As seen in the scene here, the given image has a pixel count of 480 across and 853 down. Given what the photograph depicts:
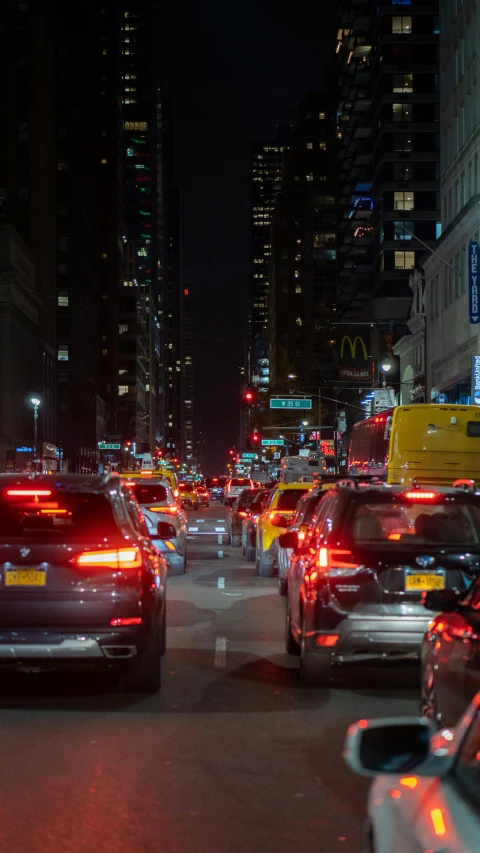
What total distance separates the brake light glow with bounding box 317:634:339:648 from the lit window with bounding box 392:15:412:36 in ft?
262

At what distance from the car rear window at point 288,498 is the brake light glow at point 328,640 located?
11.9m

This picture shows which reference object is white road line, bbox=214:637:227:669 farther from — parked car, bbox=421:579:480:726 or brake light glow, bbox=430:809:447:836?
brake light glow, bbox=430:809:447:836

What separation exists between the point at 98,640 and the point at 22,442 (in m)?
84.8

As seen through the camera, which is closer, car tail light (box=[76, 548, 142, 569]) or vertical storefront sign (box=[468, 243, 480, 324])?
car tail light (box=[76, 548, 142, 569])

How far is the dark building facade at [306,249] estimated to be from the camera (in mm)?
165375

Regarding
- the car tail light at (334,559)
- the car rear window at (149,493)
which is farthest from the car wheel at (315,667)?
the car rear window at (149,493)

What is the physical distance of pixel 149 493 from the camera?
21.7 m

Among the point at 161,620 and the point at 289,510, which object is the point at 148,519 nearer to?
the point at 289,510

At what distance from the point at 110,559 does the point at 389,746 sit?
6240 millimetres

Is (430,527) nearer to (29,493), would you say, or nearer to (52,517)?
(52,517)

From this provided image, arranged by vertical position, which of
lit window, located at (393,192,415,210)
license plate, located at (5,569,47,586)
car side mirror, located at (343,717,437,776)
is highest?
lit window, located at (393,192,415,210)

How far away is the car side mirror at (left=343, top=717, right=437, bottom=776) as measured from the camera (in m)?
3.02

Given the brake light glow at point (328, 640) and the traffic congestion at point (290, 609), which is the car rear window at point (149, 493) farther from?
the brake light glow at point (328, 640)

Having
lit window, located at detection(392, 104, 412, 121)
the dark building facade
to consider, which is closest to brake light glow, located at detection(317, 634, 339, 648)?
lit window, located at detection(392, 104, 412, 121)
